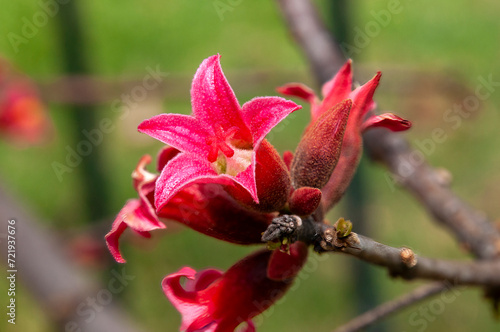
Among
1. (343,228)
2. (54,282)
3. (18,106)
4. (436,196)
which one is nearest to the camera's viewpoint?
(343,228)

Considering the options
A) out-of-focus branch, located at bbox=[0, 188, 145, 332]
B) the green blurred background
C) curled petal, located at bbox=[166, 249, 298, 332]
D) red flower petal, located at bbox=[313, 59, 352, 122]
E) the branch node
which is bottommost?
the green blurred background

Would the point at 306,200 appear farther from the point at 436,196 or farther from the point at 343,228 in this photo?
the point at 436,196

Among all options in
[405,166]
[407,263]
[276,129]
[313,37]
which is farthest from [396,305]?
[276,129]

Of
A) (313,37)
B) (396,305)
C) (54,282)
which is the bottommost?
(54,282)

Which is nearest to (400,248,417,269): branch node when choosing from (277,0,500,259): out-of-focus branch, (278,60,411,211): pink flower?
(278,60,411,211): pink flower

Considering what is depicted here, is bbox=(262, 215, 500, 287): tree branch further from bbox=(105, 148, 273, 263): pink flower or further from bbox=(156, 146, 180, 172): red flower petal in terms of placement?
bbox=(156, 146, 180, 172): red flower petal

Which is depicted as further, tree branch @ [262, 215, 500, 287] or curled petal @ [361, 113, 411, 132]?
curled petal @ [361, 113, 411, 132]

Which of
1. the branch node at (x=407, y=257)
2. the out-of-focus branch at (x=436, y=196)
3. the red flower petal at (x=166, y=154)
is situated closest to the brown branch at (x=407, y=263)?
the branch node at (x=407, y=257)
